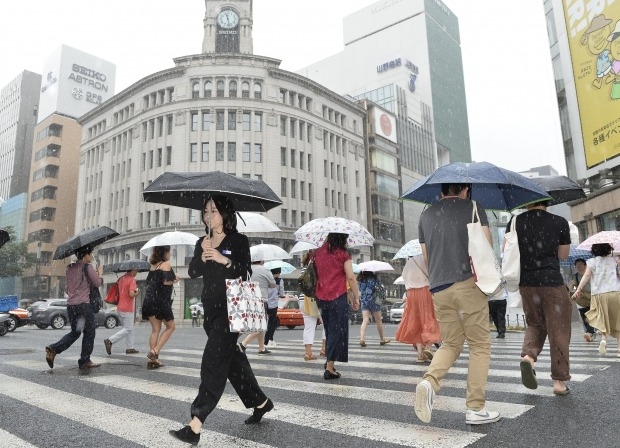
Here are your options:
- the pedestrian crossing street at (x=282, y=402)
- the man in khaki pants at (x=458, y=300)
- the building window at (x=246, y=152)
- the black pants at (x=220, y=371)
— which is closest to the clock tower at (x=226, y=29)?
the building window at (x=246, y=152)

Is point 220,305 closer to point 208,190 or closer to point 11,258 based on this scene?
point 208,190

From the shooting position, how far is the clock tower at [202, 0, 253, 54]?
55312 millimetres

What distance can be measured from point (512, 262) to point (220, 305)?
2.73 meters

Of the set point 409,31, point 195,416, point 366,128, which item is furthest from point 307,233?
point 409,31

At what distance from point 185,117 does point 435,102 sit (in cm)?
6347

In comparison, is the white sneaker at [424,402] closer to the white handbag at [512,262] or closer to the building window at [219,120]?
the white handbag at [512,262]

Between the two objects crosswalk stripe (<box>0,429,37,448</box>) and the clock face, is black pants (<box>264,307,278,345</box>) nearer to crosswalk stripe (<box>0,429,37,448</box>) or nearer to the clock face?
crosswalk stripe (<box>0,429,37,448</box>)

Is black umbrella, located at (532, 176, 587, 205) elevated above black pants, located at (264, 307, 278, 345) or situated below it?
above

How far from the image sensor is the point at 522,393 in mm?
4516

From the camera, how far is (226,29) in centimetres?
5556

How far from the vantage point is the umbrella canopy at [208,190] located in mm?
3748

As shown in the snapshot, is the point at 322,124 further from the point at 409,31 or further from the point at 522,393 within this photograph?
the point at 409,31

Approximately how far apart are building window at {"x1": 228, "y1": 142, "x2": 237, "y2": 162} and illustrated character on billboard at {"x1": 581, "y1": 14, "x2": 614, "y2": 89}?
102 feet

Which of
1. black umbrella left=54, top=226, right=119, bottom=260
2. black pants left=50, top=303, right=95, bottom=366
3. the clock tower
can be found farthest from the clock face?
black pants left=50, top=303, right=95, bottom=366
